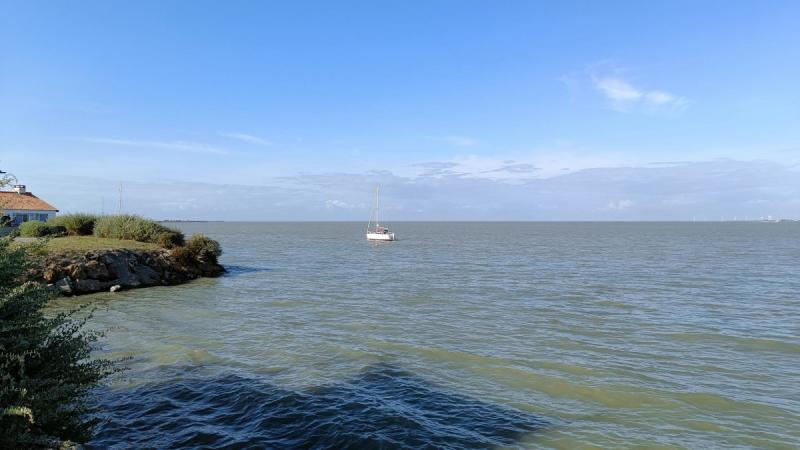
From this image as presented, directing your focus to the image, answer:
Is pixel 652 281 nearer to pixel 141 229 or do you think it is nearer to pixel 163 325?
pixel 163 325

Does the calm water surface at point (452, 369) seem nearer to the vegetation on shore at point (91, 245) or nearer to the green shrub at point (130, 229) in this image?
the vegetation on shore at point (91, 245)

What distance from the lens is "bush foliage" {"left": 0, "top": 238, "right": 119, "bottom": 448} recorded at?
625cm

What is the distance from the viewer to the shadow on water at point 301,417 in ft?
30.9

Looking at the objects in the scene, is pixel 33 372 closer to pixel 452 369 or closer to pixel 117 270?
pixel 452 369

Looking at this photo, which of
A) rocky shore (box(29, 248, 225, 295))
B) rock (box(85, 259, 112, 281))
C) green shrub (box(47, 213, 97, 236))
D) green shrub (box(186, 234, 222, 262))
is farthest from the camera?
green shrub (box(47, 213, 97, 236))

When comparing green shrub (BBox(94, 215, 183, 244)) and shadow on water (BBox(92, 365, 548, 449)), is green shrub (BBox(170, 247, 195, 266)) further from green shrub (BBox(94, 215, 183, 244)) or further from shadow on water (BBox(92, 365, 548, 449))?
shadow on water (BBox(92, 365, 548, 449))

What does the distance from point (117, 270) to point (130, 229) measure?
10.5 metres

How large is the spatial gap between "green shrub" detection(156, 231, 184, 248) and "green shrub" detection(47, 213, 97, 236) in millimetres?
8695

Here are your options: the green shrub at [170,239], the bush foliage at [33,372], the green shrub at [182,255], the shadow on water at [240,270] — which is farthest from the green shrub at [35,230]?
the bush foliage at [33,372]

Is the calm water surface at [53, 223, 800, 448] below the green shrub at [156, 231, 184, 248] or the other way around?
below

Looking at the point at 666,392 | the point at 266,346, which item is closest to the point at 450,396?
the point at 666,392

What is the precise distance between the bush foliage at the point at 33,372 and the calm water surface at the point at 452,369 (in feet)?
7.24

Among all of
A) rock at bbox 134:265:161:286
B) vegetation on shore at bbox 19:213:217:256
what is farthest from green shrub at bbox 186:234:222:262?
rock at bbox 134:265:161:286

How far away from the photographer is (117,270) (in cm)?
2962
